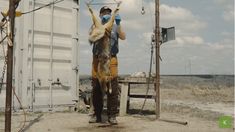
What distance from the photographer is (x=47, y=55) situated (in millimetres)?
11125

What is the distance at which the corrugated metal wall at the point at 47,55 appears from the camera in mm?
10680

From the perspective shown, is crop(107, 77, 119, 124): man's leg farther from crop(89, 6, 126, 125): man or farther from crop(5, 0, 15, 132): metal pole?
crop(5, 0, 15, 132): metal pole

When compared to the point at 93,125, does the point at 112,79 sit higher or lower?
higher

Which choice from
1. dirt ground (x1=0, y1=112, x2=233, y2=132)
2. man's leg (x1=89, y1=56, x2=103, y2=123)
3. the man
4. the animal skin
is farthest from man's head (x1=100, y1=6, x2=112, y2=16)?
dirt ground (x1=0, y1=112, x2=233, y2=132)

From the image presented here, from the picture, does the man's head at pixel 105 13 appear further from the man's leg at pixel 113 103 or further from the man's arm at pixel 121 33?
the man's leg at pixel 113 103

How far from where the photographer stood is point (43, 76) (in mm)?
11039

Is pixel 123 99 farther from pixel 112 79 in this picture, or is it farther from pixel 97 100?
pixel 112 79

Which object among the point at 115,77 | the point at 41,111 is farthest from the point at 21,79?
the point at 115,77

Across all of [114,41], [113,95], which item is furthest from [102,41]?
[113,95]

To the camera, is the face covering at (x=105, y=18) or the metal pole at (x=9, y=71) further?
the face covering at (x=105, y=18)

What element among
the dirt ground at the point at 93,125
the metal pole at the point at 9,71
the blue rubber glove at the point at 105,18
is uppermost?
the blue rubber glove at the point at 105,18

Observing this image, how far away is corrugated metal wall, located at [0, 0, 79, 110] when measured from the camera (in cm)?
1068

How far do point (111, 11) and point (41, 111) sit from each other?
370 centimetres

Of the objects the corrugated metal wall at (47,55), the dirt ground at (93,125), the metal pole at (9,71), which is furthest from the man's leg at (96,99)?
the metal pole at (9,71)
